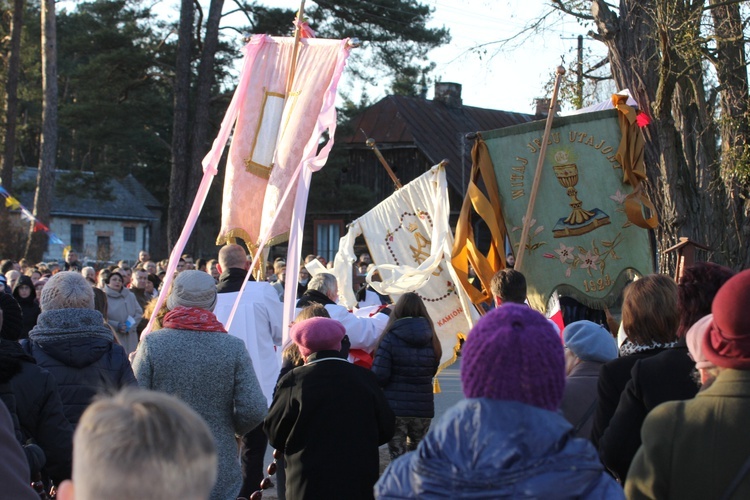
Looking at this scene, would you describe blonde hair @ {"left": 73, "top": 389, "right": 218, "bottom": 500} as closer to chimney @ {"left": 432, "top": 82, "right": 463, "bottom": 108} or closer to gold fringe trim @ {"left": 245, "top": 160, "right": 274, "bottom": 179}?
gold fringe trim @ {"left": 245, "top": 160, "right": 274, "bottom": 179}

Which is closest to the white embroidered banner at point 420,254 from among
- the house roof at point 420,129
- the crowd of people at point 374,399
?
the crowd of people at point 374,399

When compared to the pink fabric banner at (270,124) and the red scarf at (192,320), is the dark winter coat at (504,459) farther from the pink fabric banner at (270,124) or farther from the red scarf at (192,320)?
the pink fabric banner at (270,124)

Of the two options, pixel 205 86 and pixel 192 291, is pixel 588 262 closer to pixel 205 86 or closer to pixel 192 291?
pixel 192 291

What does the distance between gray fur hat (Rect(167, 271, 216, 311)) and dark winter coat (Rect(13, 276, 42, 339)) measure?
18.3ft

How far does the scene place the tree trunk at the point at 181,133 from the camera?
24.4m

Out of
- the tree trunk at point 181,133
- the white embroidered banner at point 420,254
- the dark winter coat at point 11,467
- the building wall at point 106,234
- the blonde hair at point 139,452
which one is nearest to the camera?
the blonde hair at point 139,452

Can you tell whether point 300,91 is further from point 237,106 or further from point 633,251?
point 633,251

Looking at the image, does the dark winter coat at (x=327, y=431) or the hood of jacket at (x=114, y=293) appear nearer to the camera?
the dark winter coat at (x=327, y=431)

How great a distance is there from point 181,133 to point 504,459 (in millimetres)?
23525

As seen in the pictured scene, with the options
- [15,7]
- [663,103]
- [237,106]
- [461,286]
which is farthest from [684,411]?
[15,7]

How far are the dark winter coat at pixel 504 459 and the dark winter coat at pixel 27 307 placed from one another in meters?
8.53

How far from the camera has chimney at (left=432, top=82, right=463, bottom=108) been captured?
4059 centimetres

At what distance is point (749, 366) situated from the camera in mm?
2646

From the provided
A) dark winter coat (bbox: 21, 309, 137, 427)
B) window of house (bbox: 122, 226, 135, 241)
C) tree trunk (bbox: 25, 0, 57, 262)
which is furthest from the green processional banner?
window of house (bbox: 122, 226, 135, 241)
